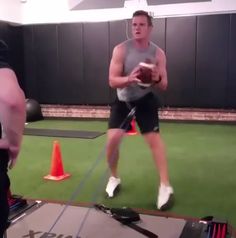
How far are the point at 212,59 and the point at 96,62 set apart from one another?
199 centimetres

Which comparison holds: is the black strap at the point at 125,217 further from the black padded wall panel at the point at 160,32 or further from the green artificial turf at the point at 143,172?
the black padded wall panel at the point at 160,32

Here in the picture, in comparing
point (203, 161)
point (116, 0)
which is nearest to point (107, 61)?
point (116, 0)

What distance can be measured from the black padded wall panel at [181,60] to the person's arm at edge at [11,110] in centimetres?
525

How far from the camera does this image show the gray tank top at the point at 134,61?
2617mm

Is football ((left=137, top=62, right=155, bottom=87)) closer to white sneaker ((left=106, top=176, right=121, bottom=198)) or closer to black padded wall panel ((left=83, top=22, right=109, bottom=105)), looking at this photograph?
white sneaker ((left=106, top=176, right=121, bottom=198))

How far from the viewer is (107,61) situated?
647 cm

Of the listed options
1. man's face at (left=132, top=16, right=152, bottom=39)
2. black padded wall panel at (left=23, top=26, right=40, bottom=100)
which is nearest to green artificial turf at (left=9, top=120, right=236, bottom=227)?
man's face at (left=132, top=16, right=152, bottom=39)

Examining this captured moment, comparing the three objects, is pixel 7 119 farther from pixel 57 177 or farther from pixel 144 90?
pixel 57 177

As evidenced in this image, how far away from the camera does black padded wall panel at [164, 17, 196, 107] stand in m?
6.03

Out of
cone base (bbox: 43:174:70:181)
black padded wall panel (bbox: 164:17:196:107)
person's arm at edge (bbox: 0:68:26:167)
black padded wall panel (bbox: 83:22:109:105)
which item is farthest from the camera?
black padded wall panel (bbox: 83:22:109:105)

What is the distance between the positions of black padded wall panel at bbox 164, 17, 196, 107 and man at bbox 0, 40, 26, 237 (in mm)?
5248

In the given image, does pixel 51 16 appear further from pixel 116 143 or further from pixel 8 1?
pixel 116 143

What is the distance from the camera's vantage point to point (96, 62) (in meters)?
6.52

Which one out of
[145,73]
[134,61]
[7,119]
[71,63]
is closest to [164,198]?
[145,73]
